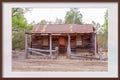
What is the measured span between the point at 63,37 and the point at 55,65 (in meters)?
0.31

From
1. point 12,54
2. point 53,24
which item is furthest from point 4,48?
point 53,24

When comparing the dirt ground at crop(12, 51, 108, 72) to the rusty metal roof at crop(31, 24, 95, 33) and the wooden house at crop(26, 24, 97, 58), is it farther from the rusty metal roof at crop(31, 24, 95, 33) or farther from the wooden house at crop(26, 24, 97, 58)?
the rusty metal roof at crop(31, 24, 95, 33)

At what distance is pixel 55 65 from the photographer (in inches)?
103

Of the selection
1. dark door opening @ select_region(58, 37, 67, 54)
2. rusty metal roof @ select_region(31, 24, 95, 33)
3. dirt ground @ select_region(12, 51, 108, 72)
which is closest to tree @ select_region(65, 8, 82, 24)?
rusty metal roof @ select_region(31, 24, 95, 33)

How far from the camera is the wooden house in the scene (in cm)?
261

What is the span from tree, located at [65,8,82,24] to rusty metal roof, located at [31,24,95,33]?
43 millimetres

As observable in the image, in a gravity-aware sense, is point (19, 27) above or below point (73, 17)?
below

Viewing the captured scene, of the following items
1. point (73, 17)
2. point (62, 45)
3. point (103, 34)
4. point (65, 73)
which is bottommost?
point (65, 73)

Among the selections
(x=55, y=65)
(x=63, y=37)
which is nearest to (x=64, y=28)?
(x=63, y=37)

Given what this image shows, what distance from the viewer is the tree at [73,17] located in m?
2.60

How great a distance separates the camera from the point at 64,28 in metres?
2.60

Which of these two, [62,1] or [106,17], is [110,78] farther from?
[62,1]

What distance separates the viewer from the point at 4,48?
2.49 metres

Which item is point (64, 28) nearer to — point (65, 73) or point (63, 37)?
point (63, 37)
